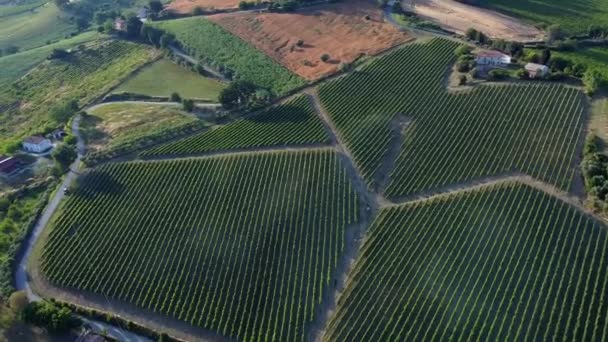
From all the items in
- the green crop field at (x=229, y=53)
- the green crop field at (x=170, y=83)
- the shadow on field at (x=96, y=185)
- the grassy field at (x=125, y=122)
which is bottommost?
the shadow on field at (x=96, y=185)

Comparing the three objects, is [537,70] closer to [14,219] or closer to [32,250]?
[32,250]

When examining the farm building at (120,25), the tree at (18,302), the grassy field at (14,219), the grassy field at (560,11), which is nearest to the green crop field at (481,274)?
the tree at (18,302)

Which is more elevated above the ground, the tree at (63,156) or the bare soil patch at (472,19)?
the bare soil patch at (472,19)

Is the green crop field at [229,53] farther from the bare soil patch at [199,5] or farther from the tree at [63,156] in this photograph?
the tree at [63,156]

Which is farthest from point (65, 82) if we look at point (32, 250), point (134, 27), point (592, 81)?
point (592, 81)

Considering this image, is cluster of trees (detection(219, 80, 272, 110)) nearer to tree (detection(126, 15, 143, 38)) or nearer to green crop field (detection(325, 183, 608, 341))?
green crop field (detection(325, 183, 608, 341))

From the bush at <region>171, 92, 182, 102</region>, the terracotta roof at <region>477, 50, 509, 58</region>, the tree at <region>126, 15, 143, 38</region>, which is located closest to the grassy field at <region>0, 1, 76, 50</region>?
the tree at <region>126, 15, 143, 38</region>

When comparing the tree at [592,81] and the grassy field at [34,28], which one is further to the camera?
the grassy field at [34,28]
